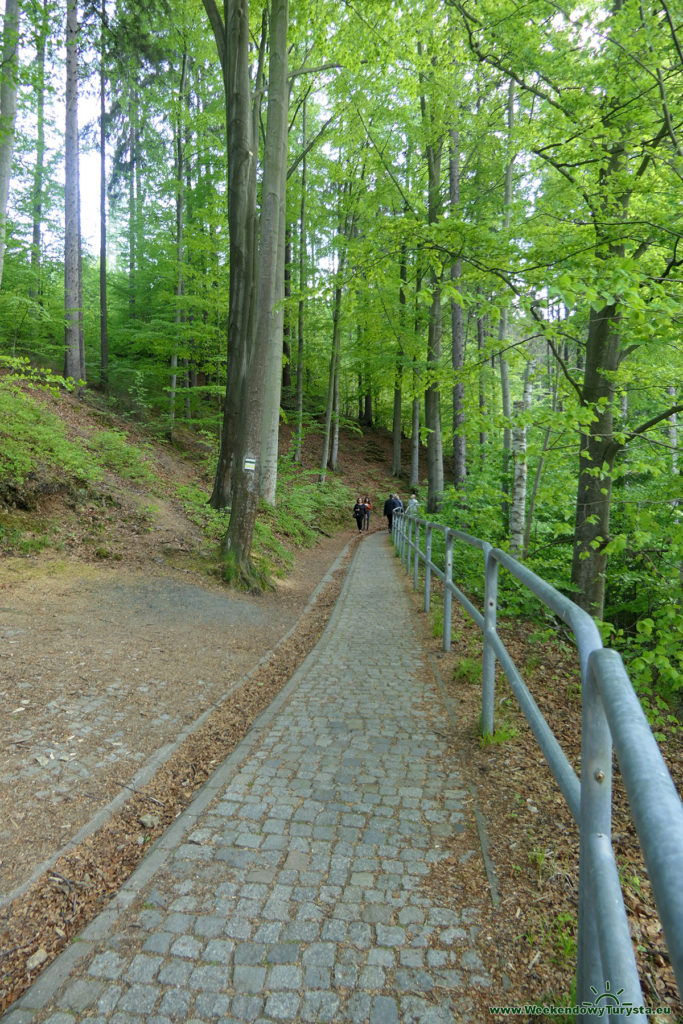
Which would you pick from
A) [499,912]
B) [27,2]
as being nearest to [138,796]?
[499,912]

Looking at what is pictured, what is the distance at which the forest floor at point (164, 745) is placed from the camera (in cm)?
222

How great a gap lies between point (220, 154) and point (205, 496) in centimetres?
1204

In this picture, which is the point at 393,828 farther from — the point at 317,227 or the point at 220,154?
the point at 317,227

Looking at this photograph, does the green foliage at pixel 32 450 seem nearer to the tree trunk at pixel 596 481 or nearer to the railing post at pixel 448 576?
the railing post at pixel 448 576

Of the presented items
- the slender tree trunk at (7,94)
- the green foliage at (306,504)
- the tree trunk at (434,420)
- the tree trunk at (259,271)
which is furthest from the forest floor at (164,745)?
the tree trunk at (434,420)

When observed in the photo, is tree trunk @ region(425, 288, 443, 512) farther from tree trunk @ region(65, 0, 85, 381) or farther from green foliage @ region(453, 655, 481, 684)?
tree trunk @ region(65, 0, 85, 381)

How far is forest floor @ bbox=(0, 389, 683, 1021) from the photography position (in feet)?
7.27

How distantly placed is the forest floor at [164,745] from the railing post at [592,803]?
58 cm

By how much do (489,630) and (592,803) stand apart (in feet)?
6.83

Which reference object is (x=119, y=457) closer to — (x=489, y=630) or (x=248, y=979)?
(x=489, y=630)

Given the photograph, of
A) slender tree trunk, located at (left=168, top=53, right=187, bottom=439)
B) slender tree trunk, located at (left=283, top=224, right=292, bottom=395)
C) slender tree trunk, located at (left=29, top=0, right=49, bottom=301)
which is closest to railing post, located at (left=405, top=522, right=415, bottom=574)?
slender tree trunk, located at (left=168, top=53, right=187, bottom=439)

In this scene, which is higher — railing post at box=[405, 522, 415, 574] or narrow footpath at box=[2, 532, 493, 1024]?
railing post at box=[405, 522, 415, 574]

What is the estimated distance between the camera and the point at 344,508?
2309 centimetres

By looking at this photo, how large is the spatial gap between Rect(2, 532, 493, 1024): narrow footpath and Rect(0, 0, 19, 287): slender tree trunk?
32.8 feet
